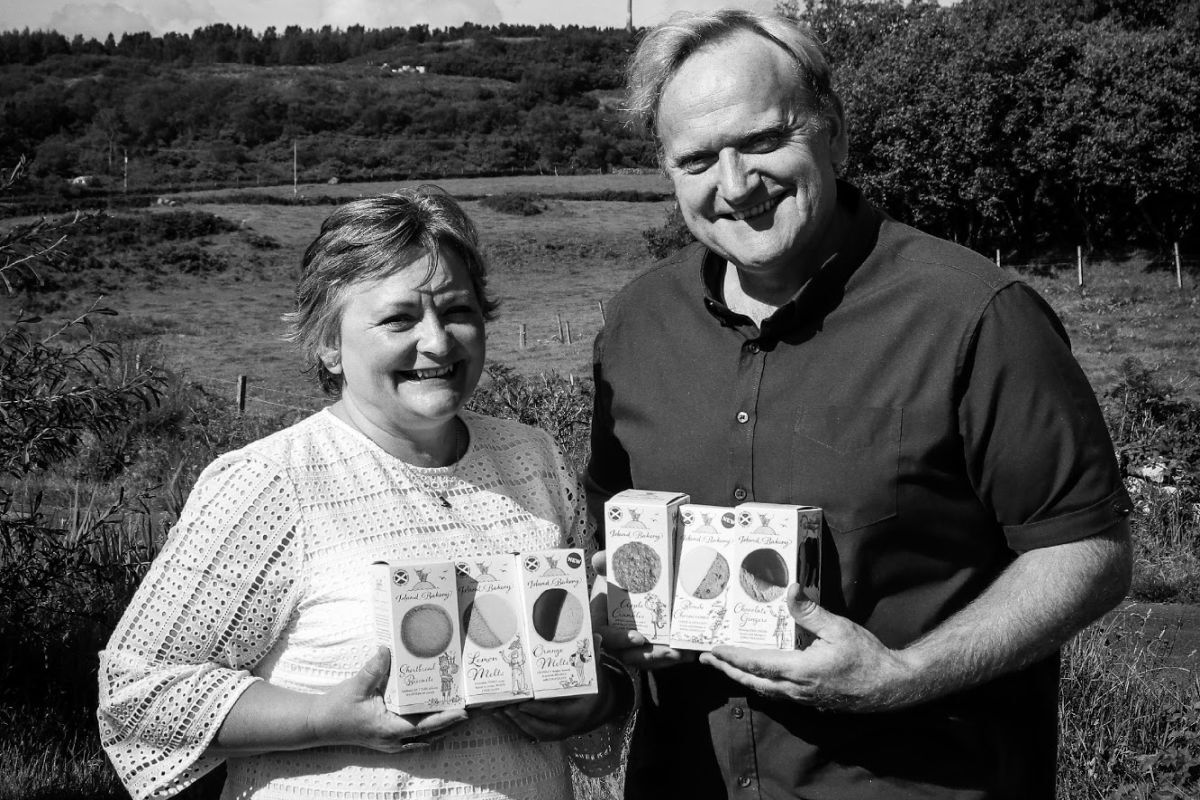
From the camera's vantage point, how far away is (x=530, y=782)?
7.90ft

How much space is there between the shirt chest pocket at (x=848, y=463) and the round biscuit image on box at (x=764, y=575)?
165 millimetres

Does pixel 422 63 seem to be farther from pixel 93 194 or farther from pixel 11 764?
pixel 11 764

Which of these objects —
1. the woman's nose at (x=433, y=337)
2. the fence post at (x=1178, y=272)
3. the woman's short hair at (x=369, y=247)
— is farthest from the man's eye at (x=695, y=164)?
the fence post at (x=1178, y=272)

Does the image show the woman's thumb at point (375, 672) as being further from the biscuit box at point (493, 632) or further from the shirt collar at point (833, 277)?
the shirt collar at point (833, 277)

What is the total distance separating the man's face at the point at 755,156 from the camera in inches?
96.5

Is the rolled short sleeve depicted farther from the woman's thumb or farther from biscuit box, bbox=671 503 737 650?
the woman's thumb

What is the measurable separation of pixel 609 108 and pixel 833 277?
65045mm

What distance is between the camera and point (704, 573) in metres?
2.38

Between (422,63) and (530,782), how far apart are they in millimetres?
121026

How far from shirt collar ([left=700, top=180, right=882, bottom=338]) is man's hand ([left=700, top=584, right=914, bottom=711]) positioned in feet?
1.99

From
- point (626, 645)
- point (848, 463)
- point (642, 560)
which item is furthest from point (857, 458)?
point (626, 645)

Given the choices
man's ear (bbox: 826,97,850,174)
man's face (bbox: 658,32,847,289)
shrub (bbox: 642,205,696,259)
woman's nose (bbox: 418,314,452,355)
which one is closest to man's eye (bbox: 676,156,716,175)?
man's face (bbox: 658,32,847,289)

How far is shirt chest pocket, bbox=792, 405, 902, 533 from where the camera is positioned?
92.0 inches

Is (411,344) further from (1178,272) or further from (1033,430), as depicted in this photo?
(1178,272)
